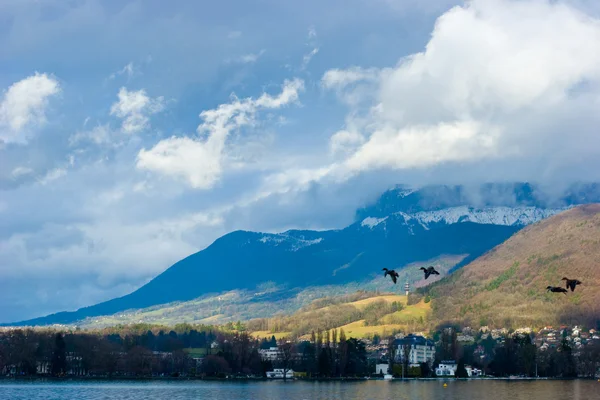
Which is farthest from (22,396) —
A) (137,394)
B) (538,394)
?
(538,394)

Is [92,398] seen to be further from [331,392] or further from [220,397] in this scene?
[331,392]

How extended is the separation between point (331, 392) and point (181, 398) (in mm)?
35624

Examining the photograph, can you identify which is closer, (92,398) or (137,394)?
(92,398)

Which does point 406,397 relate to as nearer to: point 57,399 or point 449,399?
point 449,399

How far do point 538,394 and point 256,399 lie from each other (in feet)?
205

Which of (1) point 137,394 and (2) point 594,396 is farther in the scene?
(1) point 137,394

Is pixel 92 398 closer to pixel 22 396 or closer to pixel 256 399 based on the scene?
pixel 22 396

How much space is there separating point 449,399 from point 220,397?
164 feet

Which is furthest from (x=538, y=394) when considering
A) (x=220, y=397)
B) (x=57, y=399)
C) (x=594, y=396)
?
(x=57, y=399)

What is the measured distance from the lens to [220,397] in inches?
7372

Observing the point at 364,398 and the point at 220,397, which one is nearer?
the point at 364,398

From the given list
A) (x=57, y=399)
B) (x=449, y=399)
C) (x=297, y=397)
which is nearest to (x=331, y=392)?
(x=297, y=397)

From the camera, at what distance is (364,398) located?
575 ft

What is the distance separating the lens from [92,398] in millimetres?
180750
